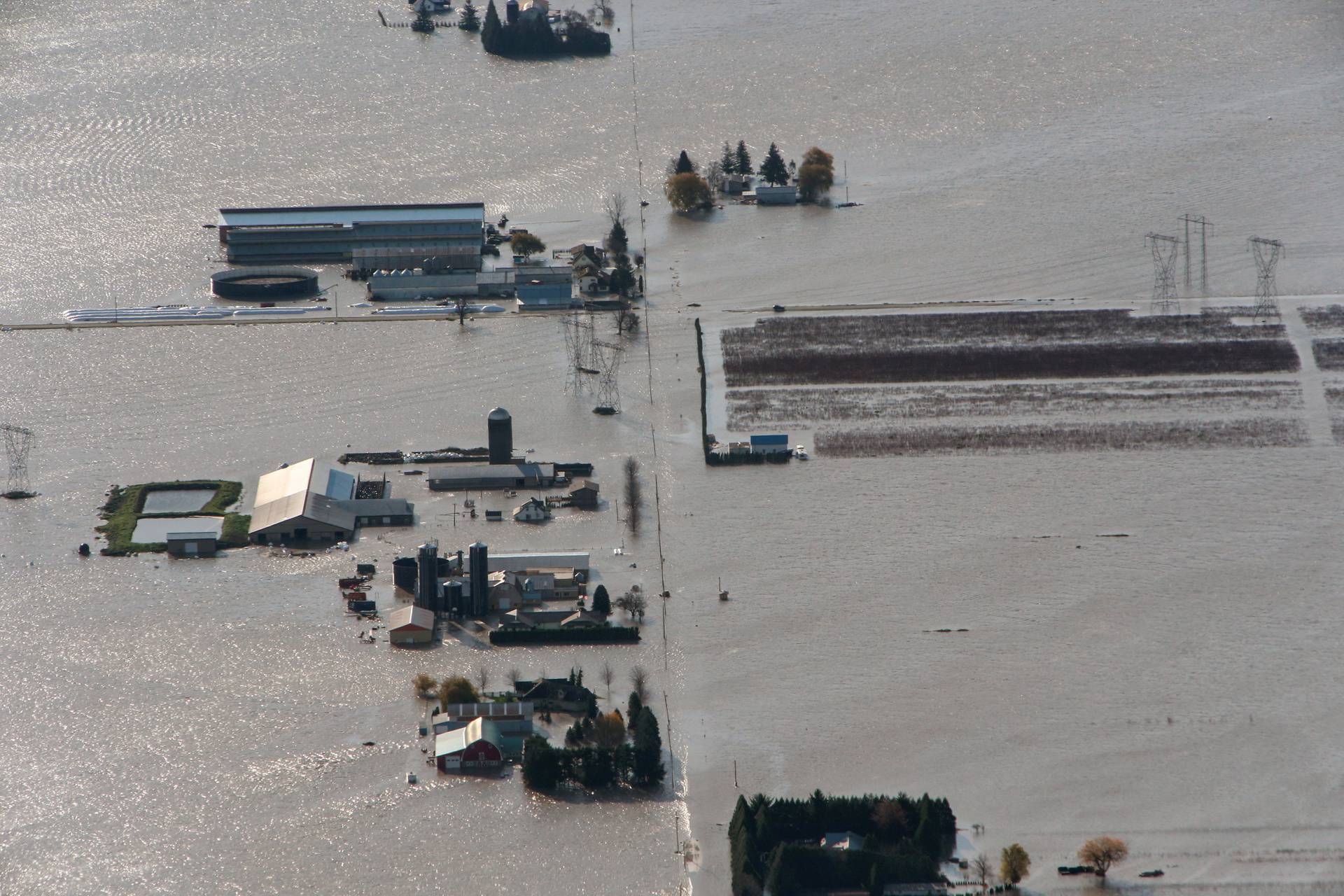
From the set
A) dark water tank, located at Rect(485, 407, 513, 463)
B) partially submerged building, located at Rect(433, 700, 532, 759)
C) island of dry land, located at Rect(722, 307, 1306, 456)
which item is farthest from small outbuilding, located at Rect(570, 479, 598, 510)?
partially submerged building, located at Rect(433, 700, 532, 759)

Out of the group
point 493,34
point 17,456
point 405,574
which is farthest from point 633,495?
point 493,34

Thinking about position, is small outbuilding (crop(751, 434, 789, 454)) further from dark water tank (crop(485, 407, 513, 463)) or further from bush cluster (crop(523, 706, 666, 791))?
bush cluster (crop(523, 706, 666, 791))

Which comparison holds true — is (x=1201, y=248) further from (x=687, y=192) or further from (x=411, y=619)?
(x=411, y=619)

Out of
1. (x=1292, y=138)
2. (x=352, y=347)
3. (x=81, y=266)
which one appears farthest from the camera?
(x=1292, y=138)

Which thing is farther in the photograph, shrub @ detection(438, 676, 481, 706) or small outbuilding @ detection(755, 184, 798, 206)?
small outbuilding @ detection(755, 184, 798, 206)

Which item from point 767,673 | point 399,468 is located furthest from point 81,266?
point 767,673

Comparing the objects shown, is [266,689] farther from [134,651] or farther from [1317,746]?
[1317,746]

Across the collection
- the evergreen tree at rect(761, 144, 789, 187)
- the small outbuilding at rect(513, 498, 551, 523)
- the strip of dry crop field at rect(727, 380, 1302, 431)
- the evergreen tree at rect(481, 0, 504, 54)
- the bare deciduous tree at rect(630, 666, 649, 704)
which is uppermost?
the evergreen tree at rect(481, 0, 504, 54)
